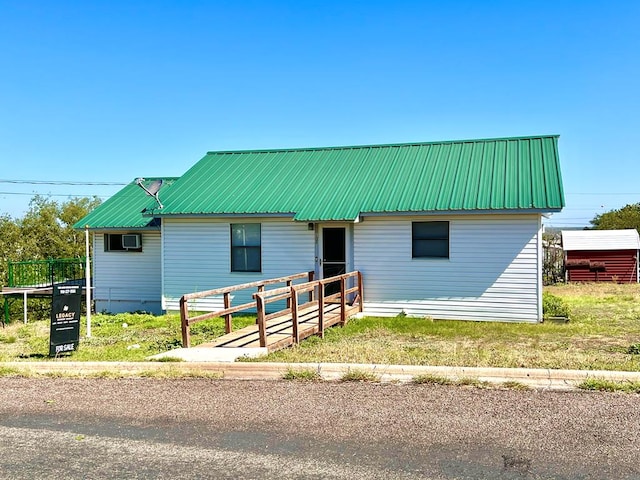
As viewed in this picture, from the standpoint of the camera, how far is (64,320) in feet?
33.4

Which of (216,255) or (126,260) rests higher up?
(216,255)

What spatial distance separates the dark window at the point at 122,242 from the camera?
19172 millimetres

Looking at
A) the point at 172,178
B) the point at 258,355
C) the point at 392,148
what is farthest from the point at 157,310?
the point at 258,355

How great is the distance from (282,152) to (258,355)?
1126cm

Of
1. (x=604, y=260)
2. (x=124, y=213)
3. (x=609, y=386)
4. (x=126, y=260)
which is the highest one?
(x=124, y=213)

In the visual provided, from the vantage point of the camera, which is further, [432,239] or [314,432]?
[432,239]

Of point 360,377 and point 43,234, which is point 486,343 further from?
point 43,234

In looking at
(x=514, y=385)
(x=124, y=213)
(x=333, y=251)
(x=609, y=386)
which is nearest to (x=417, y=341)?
(x=514, y=385)

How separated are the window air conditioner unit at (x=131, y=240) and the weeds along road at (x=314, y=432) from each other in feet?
38.6

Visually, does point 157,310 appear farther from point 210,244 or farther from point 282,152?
point 282,152

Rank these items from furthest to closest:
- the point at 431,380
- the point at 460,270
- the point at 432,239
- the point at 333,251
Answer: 1. the point at 333,251
2. the point at 432,239
3. the point at 460,270
4. the point at 431,380

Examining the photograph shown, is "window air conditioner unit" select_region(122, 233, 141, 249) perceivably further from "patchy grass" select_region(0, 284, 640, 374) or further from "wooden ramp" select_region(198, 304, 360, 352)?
"wooden ramp" select_region(198, 304, 360, 352)

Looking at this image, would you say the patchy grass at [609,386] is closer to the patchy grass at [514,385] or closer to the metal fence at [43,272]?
the patchy grass at [514,385]

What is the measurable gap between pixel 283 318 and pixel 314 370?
5545 mm
